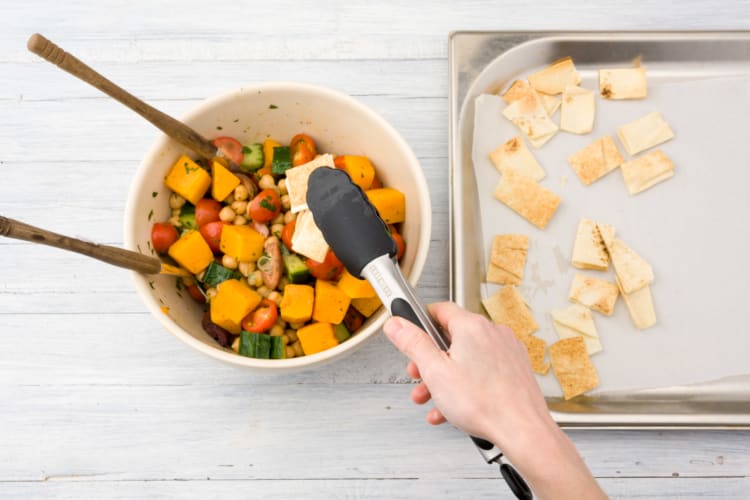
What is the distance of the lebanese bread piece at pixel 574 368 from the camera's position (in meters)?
1.06

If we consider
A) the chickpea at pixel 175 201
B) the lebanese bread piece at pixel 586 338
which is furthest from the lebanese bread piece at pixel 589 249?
the chickpea at pixel 175 201

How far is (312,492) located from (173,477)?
25cm

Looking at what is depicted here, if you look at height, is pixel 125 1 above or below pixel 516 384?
above

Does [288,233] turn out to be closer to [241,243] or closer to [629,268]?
[241,243]

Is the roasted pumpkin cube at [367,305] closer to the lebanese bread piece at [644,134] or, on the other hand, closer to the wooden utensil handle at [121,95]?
the wooden utensil handle at [121,95]

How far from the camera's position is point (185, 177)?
94 cm

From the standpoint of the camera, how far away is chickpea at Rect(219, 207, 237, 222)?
96 cm

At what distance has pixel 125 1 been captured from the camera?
4.19 feet

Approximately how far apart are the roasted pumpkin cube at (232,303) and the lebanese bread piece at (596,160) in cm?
64

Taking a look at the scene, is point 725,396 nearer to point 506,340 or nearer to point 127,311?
point 506,340

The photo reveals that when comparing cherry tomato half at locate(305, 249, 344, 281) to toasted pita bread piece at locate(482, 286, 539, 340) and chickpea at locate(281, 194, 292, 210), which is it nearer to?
chickpea at locate(281, 194, 292, 210)

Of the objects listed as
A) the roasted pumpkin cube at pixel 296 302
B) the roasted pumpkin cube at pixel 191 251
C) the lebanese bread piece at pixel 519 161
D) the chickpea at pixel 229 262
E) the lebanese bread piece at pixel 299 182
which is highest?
the lebanese bread piece at pixel 299 182

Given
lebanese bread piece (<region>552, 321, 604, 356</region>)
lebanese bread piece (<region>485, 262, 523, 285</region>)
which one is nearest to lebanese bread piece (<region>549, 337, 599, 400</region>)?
lebanese bread piece (<region>552, 321, 604, 356</region>)

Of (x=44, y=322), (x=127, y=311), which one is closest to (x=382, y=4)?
(x=127, y=311)
